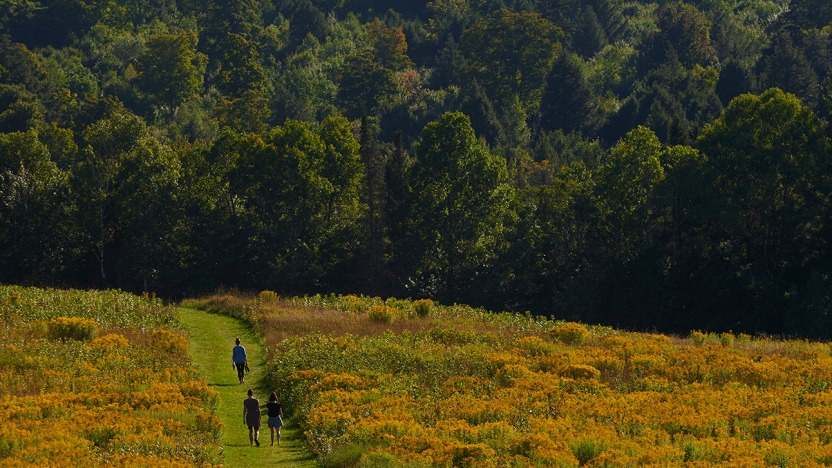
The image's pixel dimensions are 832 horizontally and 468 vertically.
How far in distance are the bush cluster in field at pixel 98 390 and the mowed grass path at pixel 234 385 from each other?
85cm

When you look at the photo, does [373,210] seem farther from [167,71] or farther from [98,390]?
[167,71]

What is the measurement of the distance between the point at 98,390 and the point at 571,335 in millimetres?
19443

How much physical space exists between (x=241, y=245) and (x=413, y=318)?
3117 cm

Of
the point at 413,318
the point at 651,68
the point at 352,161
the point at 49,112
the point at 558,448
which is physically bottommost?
the point at 558,448

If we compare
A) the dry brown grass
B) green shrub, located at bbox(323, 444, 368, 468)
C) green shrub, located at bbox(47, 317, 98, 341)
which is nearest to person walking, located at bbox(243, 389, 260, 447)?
green shrub, located at bbox(323, 444, 368, 468)

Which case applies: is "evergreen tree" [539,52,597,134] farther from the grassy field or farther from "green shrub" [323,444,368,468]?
"green shrub" [323,444,368,468]

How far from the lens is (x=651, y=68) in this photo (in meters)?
150

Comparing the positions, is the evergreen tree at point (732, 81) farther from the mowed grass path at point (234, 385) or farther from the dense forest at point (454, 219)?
the mowed grass path at point (234, 385)

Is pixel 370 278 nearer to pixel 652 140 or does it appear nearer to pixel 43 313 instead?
pixel 652 140

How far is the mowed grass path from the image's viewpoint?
25.0 m

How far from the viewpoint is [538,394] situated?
1120 inches

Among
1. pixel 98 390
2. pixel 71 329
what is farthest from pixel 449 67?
pixel 98 390

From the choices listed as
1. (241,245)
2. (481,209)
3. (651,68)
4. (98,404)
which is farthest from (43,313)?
(651,68)

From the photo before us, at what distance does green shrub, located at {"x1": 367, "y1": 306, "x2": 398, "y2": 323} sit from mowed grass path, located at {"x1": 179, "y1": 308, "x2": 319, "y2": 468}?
5.32 m
